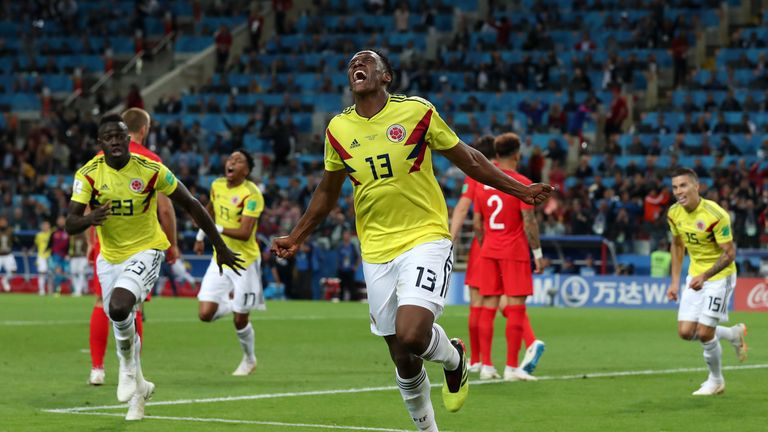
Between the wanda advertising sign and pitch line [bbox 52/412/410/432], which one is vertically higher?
pitch line [bbox 52/412/410/432]

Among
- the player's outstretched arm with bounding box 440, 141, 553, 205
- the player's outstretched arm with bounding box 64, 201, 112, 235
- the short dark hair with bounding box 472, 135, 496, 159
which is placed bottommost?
the short dark hair with bounding box 472, 135, 496, 159

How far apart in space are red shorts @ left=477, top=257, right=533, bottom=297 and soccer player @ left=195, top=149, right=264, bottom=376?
8.41 ft

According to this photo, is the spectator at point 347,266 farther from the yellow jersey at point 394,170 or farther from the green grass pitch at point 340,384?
the yellow jersey at point 394,170

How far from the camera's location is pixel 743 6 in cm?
4147

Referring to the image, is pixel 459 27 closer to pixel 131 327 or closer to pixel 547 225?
pixel 547 225

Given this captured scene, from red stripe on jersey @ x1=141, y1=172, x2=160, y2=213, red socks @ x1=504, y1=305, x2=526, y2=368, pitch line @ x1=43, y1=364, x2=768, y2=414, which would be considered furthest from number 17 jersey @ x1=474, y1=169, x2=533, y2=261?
red stripe on jersey @ x1=141, y1=172, x2=160, y2=213

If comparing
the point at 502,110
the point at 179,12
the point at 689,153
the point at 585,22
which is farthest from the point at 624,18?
the point at 179,12

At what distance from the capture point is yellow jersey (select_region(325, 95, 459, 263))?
8.92 metres

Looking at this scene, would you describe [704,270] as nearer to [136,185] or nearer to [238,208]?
[238,208]

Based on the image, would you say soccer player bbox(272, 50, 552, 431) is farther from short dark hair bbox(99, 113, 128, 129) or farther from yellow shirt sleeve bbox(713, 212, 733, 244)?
yellow shirt sleeve bbox(713, 212, 733, 244)

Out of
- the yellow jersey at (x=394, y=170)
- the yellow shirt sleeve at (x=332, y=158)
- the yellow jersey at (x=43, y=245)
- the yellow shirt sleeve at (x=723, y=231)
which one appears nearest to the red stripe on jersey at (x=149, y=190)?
the yellow shirt sleeve at (x=332, y=158)

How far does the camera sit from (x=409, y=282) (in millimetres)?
8750

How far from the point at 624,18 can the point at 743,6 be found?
12.0ft

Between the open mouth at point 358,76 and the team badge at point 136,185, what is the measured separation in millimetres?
3112
